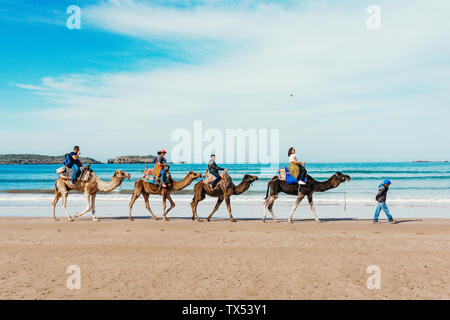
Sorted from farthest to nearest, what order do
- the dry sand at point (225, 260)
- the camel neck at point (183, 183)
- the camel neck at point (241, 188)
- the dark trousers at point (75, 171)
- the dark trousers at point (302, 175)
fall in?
the camel neck at point (183, 183)
the camel neck at point (241, 188)
the dark trousers at point (75, 171)
the dark trousers at point (302, 175)
the dry sand at point (225, 260)

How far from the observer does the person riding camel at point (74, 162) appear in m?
13.8

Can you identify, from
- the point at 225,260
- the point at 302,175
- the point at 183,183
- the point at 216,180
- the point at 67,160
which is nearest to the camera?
the point at 225,260

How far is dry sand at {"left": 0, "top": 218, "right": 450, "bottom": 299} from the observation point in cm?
627

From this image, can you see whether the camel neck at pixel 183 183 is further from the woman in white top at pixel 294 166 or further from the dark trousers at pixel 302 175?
the dark trousers at pixel 302 175

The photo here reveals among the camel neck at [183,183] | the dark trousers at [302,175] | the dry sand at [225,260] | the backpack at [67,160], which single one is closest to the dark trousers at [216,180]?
the camel neck at [183,183]

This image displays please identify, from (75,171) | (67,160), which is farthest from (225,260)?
(67,160)

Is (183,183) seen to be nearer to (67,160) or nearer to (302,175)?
(67,160)

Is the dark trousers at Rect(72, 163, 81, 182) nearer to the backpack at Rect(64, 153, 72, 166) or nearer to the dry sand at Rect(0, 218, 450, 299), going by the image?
the backpack at Rect(64, 153, 72, 166)

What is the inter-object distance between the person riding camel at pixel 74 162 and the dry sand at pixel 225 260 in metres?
2.06

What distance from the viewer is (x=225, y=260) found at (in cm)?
820

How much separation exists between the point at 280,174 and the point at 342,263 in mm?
6319

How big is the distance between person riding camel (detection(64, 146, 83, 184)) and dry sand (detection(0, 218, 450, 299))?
6.76 ft

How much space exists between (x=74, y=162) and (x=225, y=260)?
28.0 ft
